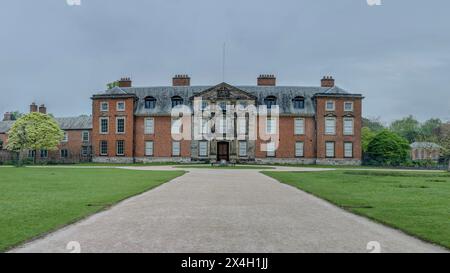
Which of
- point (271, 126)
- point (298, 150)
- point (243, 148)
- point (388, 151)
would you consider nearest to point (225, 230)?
point (243, 148)

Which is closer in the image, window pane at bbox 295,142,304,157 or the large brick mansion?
the large brick mansion

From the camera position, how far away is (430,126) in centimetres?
11894

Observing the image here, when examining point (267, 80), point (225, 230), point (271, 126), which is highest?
point (267, 80)

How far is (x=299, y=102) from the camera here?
54.6 meters

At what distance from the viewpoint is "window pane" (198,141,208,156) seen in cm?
5422

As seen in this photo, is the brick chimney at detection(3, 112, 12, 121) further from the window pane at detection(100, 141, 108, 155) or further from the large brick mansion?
the window pane at detection(100, 141, 108, 155)

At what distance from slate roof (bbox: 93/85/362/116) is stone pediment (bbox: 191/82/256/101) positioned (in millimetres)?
1091

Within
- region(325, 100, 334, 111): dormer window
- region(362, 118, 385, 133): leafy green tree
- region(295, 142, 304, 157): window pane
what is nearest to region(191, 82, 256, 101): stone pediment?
region(295, 142, 304, 157): window pane

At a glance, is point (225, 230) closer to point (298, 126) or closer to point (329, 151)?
point (298, 126)

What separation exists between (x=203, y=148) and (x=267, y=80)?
40.0 feet

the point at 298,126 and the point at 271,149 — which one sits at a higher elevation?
the point at 298,126

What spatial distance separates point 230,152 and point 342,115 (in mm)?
14159
